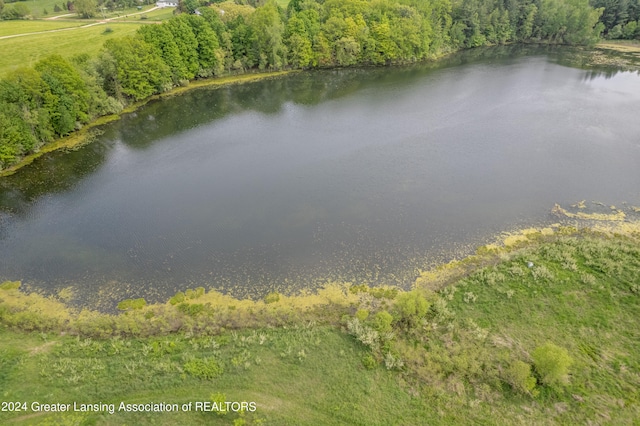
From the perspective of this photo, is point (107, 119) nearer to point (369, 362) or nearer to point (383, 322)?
point (383, 322)

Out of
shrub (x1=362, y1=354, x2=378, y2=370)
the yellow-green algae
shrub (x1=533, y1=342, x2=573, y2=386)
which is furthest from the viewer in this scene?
the yellow-green algae

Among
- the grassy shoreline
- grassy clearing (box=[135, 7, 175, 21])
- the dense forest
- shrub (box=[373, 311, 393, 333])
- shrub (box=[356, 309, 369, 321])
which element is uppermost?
grassy clearing (box=[135, 7, 175, 21])

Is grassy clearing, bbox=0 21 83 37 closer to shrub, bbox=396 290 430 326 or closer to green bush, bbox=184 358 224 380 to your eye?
green bush, bbox=184 358 224 380

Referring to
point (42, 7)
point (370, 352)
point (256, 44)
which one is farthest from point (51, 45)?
point (370, 352)

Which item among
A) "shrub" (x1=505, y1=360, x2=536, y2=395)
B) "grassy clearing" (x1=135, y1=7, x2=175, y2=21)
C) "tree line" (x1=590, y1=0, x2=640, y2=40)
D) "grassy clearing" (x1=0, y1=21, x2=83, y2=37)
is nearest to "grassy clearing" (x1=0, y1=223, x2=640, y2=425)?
"shrub" (x1=505, y1=360, x2=536, y2=395)

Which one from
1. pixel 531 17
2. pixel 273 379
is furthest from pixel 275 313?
pixel 531 17

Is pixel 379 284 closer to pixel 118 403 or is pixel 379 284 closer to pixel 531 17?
pixel 118 403
